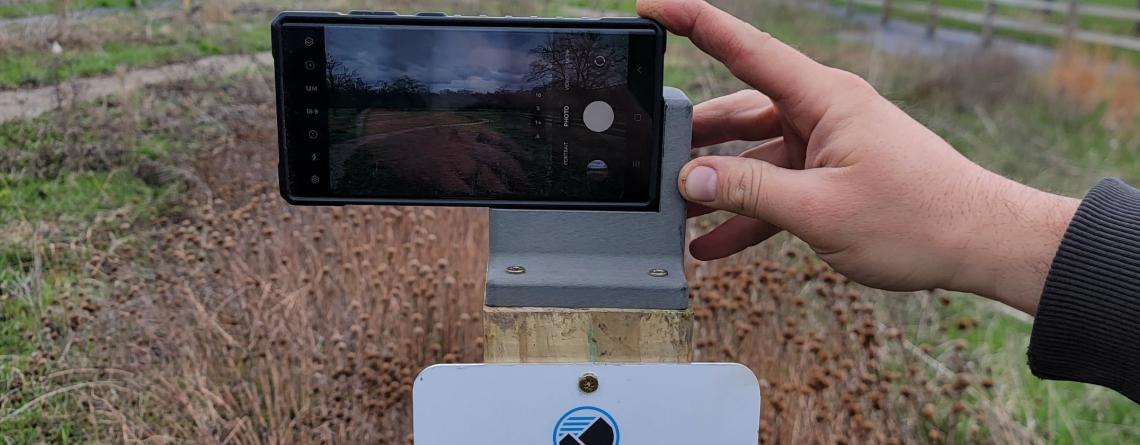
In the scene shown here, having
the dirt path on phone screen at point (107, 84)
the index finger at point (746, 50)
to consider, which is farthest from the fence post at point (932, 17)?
the index finger at point (746, 50)

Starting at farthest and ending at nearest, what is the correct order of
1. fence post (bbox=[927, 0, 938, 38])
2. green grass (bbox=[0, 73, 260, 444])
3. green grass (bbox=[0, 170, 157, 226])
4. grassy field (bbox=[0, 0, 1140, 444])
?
fence post (bbox=[927, 0, 938, 38]) < green grass (bbox=[0, 170, 157, 226]) < green grass (bbox=[0, 73, 260, 444]) < grassy field (bbox=[0, 0, 1140, 444])

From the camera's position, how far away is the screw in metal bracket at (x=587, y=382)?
131cm

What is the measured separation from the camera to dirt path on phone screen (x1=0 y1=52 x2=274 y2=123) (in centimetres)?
418

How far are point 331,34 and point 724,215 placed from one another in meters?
3.62

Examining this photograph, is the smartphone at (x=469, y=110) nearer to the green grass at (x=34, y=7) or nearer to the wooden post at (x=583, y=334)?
the wooden post at (x=583, y=334)

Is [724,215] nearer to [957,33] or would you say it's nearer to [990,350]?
[990,350]

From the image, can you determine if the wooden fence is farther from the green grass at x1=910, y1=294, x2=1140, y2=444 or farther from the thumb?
the thumb

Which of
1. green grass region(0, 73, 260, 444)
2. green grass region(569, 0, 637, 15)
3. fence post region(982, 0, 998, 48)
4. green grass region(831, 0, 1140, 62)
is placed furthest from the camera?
green grass region(831, 0, 1140, 62)

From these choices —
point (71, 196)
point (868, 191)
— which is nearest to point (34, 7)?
point (71, 196)

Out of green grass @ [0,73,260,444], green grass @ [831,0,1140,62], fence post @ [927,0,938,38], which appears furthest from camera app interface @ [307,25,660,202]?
fence post @ [927,0,938,38]

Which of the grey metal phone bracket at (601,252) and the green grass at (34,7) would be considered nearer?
the grey metal phone bracket at (601,252)

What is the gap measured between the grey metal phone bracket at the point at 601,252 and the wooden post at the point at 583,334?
0.01 m

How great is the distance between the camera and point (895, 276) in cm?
141

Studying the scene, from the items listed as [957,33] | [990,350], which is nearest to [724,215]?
[990,350]
